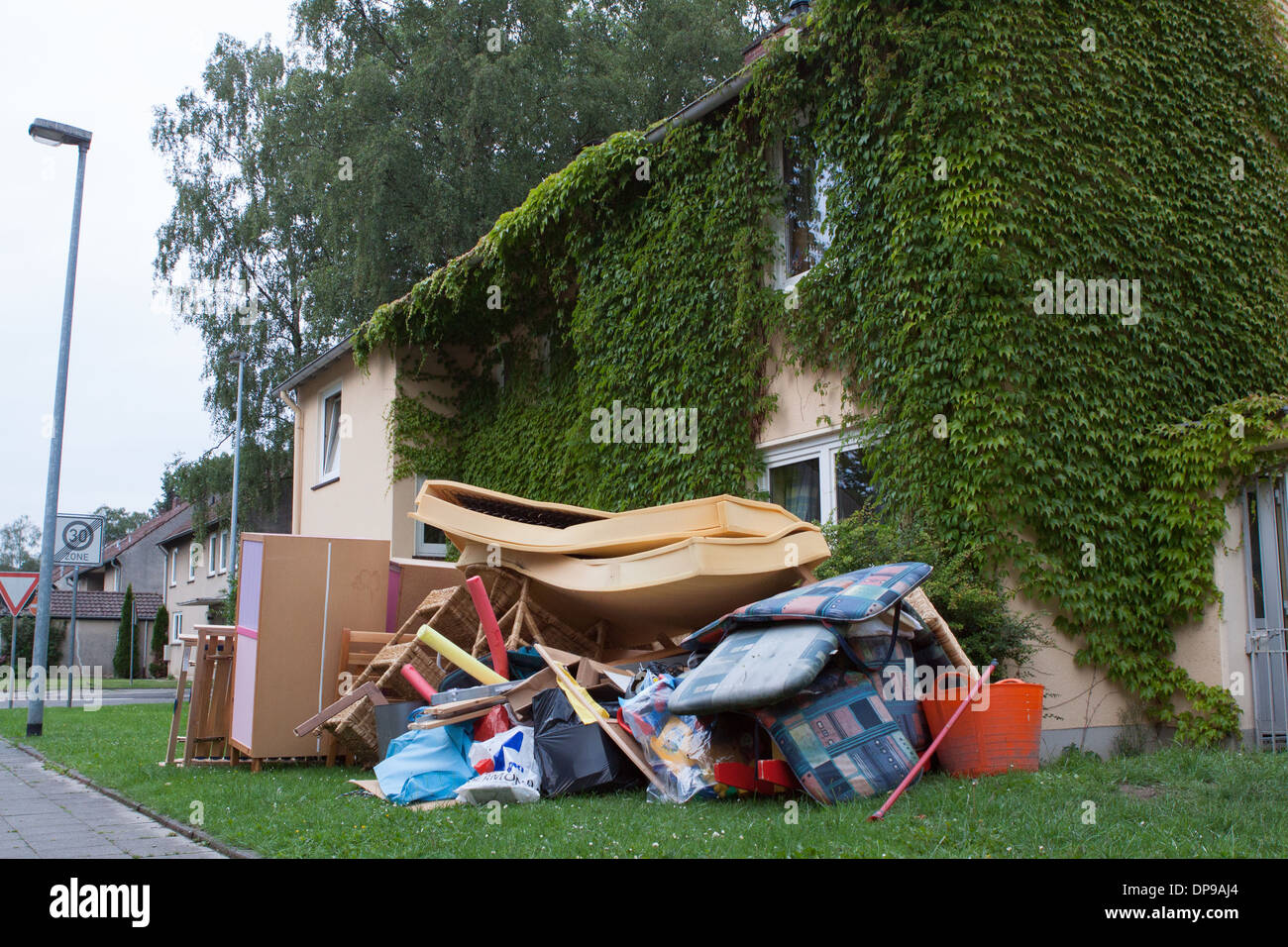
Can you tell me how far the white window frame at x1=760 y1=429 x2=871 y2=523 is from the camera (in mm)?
9664

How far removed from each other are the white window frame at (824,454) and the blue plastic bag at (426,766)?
4209 millimetres

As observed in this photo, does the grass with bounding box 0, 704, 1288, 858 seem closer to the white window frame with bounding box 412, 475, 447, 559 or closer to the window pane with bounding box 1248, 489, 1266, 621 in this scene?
the window pane with bounding box 1248, 489, 1266, 621

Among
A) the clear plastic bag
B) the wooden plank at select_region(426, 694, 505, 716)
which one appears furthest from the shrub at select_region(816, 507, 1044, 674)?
the wooden plank at select_region(426, 694, 505, 716)

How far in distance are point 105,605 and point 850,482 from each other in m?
55.2

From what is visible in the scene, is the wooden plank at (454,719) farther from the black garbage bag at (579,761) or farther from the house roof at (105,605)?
the house roof at (105,605)

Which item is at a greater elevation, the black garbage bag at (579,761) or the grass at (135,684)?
the black garbage bag at (579,761)

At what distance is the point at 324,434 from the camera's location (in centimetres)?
2039

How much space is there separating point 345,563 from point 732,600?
11.3 feet

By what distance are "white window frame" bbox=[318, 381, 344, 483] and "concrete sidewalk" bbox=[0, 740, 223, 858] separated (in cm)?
1108

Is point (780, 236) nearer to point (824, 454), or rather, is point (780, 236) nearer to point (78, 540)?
point (824, 454)

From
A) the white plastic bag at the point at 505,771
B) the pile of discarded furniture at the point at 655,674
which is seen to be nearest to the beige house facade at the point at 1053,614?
the pile of discarded furniture at the point at 655,674

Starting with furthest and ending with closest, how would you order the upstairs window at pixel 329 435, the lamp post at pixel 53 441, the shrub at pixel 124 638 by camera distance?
the shrub at pixel 124 638 < the upstairs window at pixel 329 435 < the lamp post at pixel 53 441

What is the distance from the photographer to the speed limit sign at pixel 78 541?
1522cm
